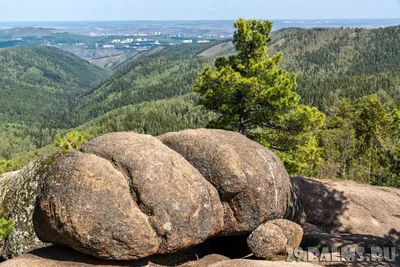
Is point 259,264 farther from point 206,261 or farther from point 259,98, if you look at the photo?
point 259,98

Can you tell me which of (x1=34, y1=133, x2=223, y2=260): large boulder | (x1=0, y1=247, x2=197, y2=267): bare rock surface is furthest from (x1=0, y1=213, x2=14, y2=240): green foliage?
(x1=0, y1=247, x2=197, y2=267): bare rock surface

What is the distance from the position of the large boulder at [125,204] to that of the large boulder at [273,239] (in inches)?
71.6

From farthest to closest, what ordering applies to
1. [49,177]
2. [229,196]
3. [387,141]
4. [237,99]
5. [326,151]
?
[326,151]
[387,141]
[237,99]
[229,196]
[49,177]

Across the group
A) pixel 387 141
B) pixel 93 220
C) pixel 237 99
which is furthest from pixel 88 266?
pixel 387 141

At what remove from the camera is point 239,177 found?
13.6 metres

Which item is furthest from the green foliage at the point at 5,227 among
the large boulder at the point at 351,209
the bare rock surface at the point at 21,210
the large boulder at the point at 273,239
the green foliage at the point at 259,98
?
the large boulder at the point at 351,209

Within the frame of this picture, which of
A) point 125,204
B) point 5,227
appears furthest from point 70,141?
point 125,204

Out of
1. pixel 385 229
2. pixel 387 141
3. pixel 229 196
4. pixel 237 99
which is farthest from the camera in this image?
pixel 387 141

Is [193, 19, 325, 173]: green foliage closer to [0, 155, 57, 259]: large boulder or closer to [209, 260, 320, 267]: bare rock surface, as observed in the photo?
[209, 260, 320, 267]: bare rock surface

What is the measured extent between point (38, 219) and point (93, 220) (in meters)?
2.75

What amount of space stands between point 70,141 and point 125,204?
7.00m

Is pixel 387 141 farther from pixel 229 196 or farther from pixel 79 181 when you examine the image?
pixel 79 181

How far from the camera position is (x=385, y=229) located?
788 inches

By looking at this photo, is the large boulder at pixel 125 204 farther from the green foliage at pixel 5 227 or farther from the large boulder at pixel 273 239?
the large boulder at pixel 273 239
